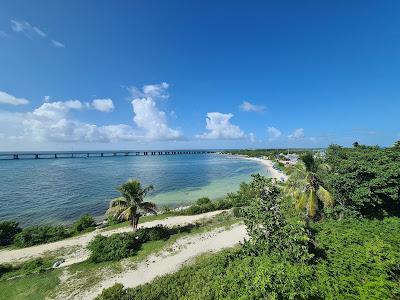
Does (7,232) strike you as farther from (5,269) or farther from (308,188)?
(308,188)

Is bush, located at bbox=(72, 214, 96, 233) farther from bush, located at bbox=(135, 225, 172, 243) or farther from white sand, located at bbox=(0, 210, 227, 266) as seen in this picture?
bush, located at bbox=(135, 225, 172, 243)

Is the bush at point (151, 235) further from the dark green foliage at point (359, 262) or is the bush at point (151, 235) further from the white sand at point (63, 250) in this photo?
the dark green foliage at point (359, 262)

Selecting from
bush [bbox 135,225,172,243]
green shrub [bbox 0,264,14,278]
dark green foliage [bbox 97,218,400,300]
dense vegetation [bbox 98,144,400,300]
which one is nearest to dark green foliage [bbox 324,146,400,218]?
dense vegetation [bbox 98,144,400,300]

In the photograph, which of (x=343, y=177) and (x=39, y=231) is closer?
(x=343, y=177)

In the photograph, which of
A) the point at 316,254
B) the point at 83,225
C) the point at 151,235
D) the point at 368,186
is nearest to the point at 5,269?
the point at 83,225

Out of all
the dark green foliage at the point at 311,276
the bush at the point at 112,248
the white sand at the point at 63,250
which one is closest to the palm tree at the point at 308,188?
Result: the dark green foliage at the point at 311,276

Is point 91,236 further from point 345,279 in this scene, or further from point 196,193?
point 196,193

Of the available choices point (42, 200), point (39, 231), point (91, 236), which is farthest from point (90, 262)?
point (42, 200)
